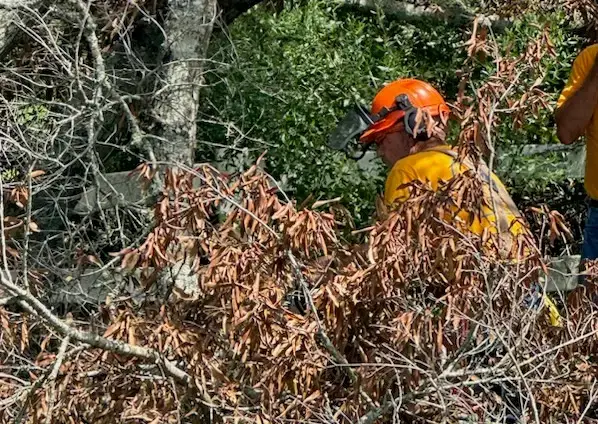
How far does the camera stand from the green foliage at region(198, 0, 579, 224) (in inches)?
244

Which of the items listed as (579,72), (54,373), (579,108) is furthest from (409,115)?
(54,373)

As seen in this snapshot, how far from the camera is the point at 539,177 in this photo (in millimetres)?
6176

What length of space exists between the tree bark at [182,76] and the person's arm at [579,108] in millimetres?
1587

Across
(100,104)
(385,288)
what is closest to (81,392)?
(385,288)

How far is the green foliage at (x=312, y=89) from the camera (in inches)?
244

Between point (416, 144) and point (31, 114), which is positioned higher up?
point (416, 144)

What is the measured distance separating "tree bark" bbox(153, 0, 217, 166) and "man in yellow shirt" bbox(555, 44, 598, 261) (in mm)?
1591

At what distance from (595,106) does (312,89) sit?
6.66ft

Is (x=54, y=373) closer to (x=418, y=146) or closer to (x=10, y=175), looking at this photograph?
Answer: (x=418, y=146)

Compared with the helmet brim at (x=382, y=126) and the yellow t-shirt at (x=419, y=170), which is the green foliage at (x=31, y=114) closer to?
the helmet brim at (x=382, y=126)

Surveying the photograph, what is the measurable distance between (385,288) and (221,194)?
580 mm

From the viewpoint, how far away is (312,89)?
20.5ft

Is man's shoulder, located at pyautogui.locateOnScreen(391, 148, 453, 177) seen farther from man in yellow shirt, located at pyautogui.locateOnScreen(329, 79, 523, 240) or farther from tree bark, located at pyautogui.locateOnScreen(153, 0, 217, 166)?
tree bark, located at pyautogui.locateOnScreen(153, 0, 217, 166)

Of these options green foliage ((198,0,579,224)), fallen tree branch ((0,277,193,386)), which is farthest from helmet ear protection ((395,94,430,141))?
green foliage ((198,0,579,224))
